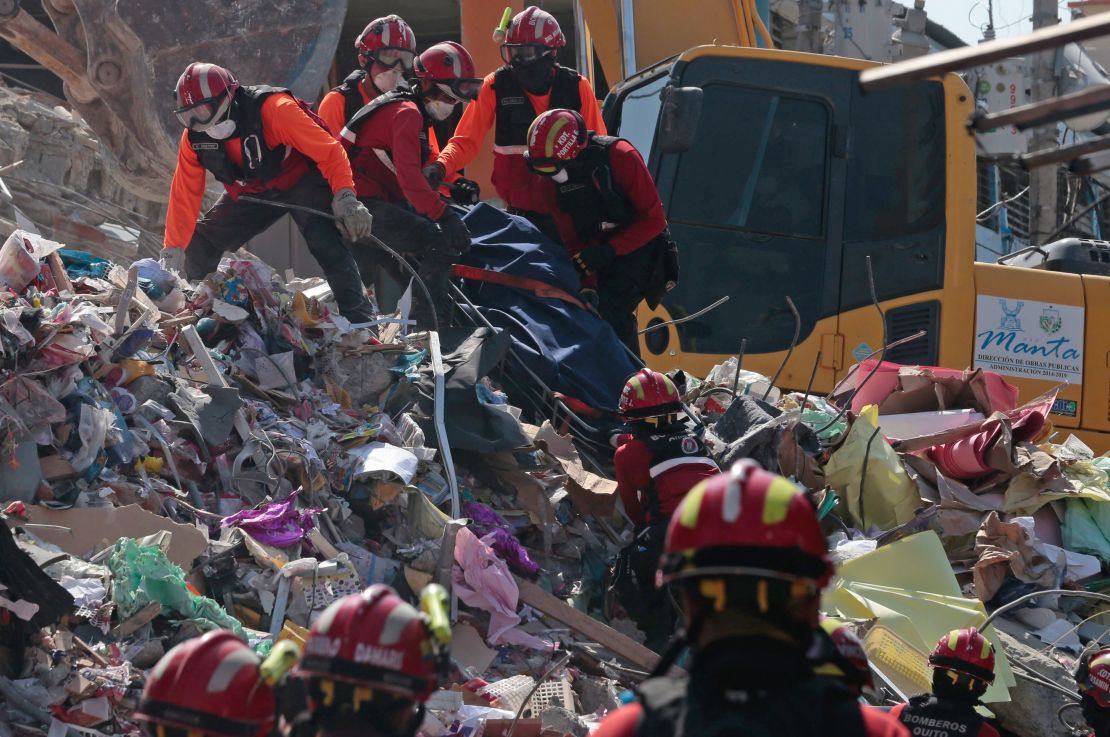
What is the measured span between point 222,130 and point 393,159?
866 millimetres

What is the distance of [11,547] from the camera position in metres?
4.87

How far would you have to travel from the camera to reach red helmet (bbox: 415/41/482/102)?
7812mm

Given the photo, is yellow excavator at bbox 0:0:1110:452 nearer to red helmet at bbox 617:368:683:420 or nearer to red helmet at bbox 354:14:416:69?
red helmet at bbox 354:14:416:69

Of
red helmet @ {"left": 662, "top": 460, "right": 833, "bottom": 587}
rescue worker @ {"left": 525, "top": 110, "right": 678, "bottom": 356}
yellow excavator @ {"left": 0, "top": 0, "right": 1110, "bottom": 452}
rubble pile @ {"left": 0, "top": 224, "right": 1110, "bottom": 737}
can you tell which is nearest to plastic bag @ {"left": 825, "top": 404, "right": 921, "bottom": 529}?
rubble pile @ {"left": 0, "top": 224, "right": 1110, "bottom": 737}

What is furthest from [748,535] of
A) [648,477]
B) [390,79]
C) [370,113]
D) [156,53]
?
[156,53]

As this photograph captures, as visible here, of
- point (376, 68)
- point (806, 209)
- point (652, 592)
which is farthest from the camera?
point (806, 209)

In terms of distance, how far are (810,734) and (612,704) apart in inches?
152

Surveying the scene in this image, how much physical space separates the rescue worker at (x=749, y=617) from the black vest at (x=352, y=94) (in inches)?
253

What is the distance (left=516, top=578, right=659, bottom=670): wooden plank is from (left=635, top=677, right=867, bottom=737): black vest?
3.94m

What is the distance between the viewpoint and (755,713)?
209 centimetres

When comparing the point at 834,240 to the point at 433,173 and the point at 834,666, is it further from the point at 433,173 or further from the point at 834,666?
the point at 834,666

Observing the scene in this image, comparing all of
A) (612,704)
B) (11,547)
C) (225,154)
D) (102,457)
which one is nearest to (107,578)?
→ (11,547)

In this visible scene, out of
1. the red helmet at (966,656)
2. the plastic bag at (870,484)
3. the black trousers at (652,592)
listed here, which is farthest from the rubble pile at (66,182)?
the red helmet at (966,656)

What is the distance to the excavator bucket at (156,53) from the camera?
33.7ft
